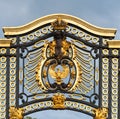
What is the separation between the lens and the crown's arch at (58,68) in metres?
14.3

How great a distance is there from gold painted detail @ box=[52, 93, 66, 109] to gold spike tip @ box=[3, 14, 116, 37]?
151cm

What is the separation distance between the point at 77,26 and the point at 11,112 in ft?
7.48

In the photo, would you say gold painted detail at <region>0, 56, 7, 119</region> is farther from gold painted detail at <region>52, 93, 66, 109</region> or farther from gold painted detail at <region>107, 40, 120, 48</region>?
gold painted detail at <region>107, 40, 120, 48</region>

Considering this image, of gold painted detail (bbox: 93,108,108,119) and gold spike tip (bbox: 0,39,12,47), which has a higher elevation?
gold spike tip (bbox: 0,39,12,47)

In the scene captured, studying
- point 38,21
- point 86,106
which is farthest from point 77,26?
point 86,106

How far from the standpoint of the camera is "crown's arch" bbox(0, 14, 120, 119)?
14.3 m

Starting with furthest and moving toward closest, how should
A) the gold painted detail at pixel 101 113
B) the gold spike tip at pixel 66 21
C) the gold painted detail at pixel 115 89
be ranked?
the gold spike tip at pixel 66 21
the gold painted detail at pixel 115 89
the gold painted detail at pixel 101 113

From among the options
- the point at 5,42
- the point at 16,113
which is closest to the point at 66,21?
the point at 5,42

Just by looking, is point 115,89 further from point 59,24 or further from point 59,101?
point 59,24

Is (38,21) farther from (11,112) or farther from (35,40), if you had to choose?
(11,112)

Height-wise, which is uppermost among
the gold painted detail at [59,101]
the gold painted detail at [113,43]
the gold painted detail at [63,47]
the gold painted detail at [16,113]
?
the gold painted detail at [113,43]

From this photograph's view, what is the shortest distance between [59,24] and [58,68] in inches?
36.4

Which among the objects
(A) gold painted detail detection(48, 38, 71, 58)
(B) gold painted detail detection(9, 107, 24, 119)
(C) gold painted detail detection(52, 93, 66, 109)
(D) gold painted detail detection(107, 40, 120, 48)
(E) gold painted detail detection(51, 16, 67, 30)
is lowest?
(B) gold painted detail detection(9, 107, 24, 119)

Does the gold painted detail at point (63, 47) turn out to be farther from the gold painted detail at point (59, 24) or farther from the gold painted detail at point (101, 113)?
the gold painted detail at point (101, 113)
